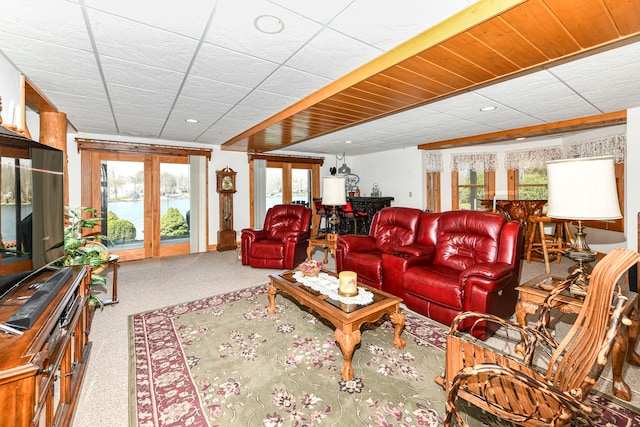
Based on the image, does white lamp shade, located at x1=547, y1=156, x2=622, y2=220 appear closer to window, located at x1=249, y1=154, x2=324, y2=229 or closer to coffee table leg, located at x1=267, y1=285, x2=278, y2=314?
coffee table leg, located at x1=267, y1=285, x2=278, y2=314

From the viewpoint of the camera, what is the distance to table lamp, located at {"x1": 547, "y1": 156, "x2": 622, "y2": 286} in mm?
1724

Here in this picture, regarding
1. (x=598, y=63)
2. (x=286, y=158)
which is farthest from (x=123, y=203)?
(x=598, y=63)

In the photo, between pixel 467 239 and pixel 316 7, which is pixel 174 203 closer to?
pixel 316 7

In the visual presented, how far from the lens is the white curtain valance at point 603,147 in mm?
4699

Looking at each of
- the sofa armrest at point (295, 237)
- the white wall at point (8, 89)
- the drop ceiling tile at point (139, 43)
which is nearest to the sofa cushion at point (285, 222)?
the sofa armrest at point (295, 237)

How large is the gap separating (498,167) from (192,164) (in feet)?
22.4

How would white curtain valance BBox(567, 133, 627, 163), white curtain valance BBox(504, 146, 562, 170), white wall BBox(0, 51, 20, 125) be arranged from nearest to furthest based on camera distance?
white wall BBox(0, 51, 20, 125), white curtain valance BBox(567, 133, 627, 163), white curtain valance BBox(504, 146, 562, 170)

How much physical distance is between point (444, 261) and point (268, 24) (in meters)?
2.74

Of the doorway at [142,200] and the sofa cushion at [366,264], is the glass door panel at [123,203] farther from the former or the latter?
the sofa cushion at [366,264]

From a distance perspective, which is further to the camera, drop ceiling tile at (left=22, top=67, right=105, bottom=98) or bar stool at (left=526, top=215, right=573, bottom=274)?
bar stool at (left=526, top=215, right=573, bottom=274)

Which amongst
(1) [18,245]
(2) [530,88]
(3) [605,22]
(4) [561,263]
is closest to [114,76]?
(1) [18,245]

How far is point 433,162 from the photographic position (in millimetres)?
6797

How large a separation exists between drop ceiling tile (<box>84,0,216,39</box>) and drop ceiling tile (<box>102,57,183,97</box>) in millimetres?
709

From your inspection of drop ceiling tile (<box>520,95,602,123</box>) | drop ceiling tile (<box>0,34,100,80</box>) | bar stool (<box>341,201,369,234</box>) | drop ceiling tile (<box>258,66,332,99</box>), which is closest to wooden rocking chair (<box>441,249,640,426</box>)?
drop ceiling tile (<box>258,66,332,99</box>)
